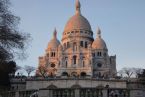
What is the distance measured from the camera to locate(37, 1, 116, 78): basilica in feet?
316

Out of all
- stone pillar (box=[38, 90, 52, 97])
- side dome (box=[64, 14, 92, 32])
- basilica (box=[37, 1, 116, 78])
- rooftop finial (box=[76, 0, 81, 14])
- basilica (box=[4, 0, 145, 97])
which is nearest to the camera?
stone pillar (box=[38, 90, 52, 97])

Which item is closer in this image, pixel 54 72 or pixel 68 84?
pixel 68 84

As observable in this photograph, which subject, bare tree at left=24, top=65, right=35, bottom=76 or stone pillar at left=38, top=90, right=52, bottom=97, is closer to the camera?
stone pillar at left=38, top=90, right=52, bottom=97

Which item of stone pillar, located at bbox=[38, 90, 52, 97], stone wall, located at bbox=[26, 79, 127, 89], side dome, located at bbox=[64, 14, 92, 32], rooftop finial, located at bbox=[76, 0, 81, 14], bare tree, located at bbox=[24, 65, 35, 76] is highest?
rooftop finial, located at bbox=[76, 0, 81, 14]

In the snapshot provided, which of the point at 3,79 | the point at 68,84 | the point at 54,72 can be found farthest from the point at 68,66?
the point at 3,79

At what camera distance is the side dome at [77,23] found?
366 ft

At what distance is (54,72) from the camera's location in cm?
9712

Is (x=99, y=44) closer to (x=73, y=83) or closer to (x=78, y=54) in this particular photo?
(x=78, y=54)

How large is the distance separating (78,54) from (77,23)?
1685cm

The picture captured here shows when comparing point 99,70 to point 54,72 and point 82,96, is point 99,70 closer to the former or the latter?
point 54,72

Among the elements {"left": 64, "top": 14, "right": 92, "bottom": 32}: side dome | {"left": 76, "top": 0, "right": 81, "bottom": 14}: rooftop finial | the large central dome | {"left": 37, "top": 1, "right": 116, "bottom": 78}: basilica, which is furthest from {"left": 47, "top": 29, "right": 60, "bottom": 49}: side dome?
{"left": 76, "top": 0, "right": 81, "bottom": 14}: rooftop finial

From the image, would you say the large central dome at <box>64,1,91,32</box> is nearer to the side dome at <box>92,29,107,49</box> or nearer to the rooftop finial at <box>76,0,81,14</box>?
the rooftop finial at <box>76,0,81,14</box>

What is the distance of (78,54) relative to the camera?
98750mm

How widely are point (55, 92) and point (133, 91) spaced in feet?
17.7
